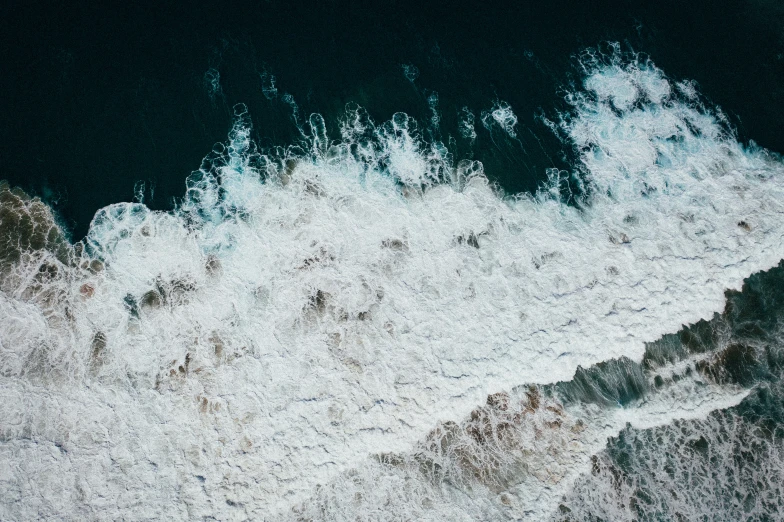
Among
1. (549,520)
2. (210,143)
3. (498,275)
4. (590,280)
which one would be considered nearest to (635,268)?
(590,280)

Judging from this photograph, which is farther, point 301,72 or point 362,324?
point 301,72

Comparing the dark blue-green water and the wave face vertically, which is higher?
the dark blue-green water

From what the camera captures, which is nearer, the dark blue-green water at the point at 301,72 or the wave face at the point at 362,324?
the wave face at the point at 362,324

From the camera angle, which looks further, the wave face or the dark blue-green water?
the dark blue-green water

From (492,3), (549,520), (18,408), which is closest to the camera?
(549,520)

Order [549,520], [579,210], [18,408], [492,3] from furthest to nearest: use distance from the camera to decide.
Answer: [492,3] < [579,210] < [18,408] < [549,520]

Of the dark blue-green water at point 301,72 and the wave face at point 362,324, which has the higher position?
the dark blue-green water at point 301,72

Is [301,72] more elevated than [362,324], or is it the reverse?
[301,72]

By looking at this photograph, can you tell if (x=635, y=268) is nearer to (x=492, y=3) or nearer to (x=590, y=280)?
(x=590, y=280)
